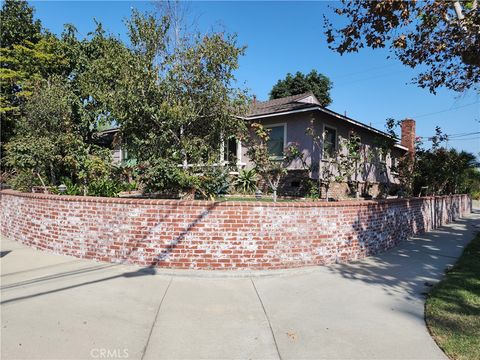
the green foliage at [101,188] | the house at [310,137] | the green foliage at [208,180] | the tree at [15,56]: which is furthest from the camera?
the tree at [15,56]

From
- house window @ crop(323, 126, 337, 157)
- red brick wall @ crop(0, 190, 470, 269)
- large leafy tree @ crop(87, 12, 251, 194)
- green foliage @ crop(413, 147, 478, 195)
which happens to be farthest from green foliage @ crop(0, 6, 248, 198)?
green foliage @ crop(413, 147, 478, 195)

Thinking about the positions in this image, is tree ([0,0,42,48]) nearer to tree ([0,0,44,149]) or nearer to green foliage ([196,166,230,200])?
tree ([0,0,44,149])

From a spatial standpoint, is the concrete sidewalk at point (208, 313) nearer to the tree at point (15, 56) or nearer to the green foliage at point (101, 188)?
the green foliage at point (101, 188)

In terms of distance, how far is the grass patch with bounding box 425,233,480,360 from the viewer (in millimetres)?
3533

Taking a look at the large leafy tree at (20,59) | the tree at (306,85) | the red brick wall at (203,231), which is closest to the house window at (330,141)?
the red brick wall at (203,231)

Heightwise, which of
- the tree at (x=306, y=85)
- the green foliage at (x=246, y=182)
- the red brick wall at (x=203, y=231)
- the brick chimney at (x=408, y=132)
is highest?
the tree at (x=306, y=85)

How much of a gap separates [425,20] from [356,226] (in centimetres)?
461

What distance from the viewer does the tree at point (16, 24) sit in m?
23.0

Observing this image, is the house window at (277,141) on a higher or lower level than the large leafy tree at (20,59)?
lower

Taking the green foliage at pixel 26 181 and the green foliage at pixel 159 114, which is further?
the green foliage at pixel 26 181

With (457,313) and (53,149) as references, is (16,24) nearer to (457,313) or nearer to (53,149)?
(53,149)

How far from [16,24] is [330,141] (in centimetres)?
2237

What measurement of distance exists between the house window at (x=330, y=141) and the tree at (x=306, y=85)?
23.8m

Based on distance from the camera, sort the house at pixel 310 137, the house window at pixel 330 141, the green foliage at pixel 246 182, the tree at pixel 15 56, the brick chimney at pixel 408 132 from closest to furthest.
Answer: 1. the house at pixel 310 137
2. the green foliage at pixel 246 182
3. the house window at pixel 330 141
4. the tree at pixel 15 56
5. the brick chimney at pixel 408 132
